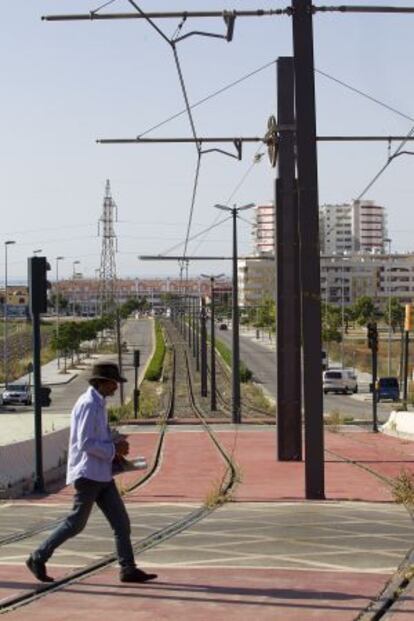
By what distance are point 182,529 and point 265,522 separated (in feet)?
3.41

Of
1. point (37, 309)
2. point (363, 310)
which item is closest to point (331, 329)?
point (363, 310)

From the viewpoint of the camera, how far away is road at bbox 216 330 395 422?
53075 mm

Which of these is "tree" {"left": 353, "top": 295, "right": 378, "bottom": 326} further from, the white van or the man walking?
the man walking

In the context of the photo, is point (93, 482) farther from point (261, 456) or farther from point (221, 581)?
point (261, 456)

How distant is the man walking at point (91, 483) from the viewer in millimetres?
8117

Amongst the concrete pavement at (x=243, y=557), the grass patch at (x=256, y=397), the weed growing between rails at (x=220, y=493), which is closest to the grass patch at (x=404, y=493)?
the concrete pavement at (x=243, y=557)

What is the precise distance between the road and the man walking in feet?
120

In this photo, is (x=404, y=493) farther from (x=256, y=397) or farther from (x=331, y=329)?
(x=331, y=329)

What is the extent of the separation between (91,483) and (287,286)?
50.2ft

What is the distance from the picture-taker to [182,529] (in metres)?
11.2

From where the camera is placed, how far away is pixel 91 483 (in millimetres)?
8141

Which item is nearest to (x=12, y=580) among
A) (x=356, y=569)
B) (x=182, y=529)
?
(x=356, y=569)

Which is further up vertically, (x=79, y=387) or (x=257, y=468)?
(x=257, y=468)

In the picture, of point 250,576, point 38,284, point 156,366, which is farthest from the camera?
point 156,366
